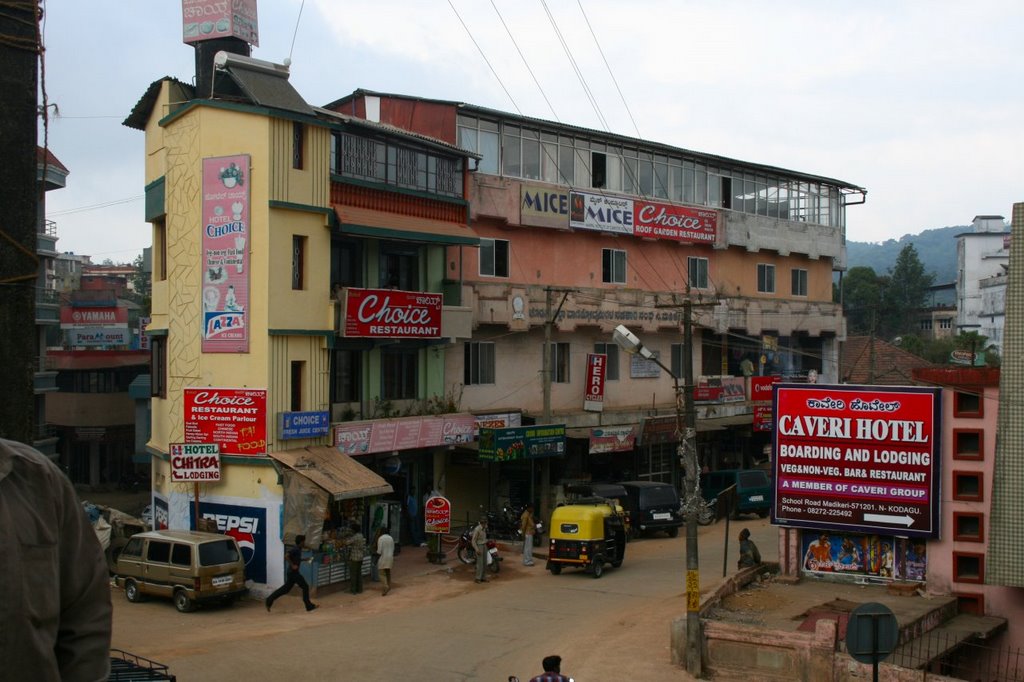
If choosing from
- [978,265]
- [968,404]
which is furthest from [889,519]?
[978,265]

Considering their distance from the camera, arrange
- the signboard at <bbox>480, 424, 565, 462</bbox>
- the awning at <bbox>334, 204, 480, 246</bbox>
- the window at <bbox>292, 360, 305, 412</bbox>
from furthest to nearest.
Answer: the signboard at <bbox>480, 424, 565, 462</bbox>, the awning at <bbox>334, 204, 480, 246</bbox>, the window at <bbox>292, 360, 305, 412</bbox>

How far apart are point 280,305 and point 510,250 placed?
39.1 ft

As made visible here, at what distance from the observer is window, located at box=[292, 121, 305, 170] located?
25281mm

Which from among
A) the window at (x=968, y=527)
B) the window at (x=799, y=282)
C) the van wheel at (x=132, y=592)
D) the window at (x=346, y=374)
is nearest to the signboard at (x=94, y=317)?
the window at (x=346, y=374)

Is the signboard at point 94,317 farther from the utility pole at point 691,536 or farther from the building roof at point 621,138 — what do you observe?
the utility pole at point 691,536

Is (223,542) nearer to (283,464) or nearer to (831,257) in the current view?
(283,464)

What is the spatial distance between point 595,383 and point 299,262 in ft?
47.0

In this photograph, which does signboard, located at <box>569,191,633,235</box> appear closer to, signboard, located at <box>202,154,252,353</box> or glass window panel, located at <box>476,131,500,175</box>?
glass window panel, located at <box>476,131,500,175</box>

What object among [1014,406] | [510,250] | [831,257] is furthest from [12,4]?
[831,257]

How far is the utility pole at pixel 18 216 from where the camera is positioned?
6.14 meters

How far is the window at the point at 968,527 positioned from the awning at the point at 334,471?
529 inches

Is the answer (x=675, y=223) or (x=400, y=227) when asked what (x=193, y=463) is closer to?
(x=400, y=227)

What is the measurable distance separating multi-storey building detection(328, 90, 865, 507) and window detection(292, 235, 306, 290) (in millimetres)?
7299

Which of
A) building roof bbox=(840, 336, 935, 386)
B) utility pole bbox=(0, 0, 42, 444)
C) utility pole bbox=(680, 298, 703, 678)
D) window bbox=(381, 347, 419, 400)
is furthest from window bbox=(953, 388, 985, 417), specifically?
building roof bbox=(840, 336, 935, 386)
